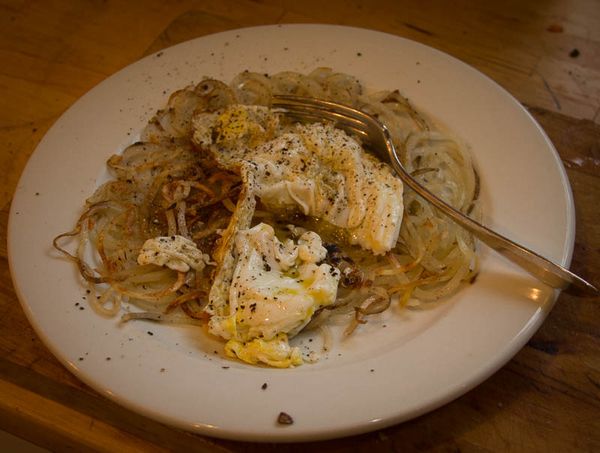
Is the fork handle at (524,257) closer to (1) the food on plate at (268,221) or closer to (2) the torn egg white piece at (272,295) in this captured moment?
(1) the food on plate at (268,221)

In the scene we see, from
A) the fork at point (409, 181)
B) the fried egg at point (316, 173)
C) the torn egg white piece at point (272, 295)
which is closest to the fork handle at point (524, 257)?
the fork at point (409, 181)

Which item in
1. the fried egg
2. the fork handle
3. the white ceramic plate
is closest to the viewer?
the white ceramic plate

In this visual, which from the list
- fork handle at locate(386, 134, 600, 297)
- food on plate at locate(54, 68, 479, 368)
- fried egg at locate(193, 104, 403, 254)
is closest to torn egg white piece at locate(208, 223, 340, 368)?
food on plate at locate(54, 68, 479, 368)

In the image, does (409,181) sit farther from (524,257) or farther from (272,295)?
(272,295)

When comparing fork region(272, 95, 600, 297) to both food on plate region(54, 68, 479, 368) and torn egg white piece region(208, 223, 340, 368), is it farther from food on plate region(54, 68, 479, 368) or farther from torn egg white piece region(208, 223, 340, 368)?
torn egg white piece region(208, 223, 340, 368)

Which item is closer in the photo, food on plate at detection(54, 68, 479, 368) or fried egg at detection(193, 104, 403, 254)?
food on plate at detection(54, 68, 479, 368)

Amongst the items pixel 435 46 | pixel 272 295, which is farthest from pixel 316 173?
pixel 435 46

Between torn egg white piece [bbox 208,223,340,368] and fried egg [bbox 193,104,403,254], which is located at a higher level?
fried egg [bbox 193,104,403,254]
